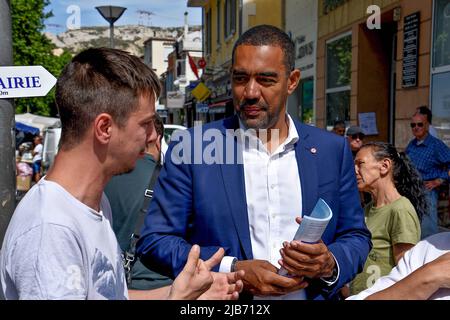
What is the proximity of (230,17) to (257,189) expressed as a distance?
783 inches

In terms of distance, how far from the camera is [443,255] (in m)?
2.02

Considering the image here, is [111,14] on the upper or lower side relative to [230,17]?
lower

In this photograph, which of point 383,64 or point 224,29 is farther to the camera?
point 224,29

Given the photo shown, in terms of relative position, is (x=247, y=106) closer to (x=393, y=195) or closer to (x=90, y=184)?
(x=90, y=184)

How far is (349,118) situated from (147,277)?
25.8 feet

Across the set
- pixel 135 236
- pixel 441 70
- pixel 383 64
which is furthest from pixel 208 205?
pixel 383 64

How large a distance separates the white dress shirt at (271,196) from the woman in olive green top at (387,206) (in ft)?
4.26

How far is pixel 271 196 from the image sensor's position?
2312mm

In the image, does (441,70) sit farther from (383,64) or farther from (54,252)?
(54,252)

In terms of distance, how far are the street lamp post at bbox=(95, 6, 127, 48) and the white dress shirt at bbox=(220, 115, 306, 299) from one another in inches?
379

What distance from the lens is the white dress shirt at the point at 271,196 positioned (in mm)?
2281

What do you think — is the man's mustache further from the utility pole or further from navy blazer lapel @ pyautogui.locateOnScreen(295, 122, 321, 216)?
the utility pole

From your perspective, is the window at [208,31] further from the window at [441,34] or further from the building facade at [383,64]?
the window at [441,34]

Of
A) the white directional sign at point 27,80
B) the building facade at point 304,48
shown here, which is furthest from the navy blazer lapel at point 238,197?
the building facade at point 304,48
